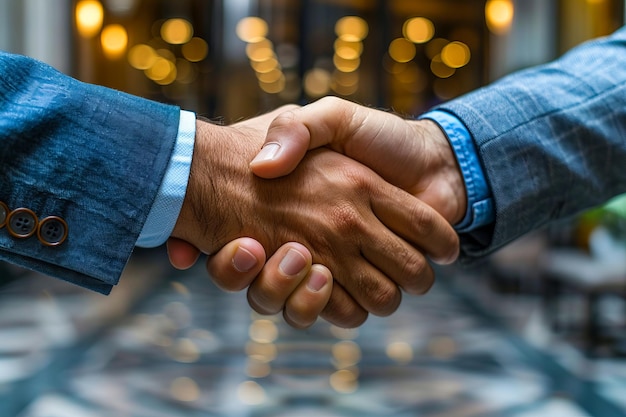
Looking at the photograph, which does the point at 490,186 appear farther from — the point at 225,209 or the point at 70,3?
the point at 70,3

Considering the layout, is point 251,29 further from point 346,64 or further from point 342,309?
point 342,309

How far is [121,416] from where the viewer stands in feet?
13.6

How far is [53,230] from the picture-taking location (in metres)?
1.53

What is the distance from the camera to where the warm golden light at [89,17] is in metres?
8.48

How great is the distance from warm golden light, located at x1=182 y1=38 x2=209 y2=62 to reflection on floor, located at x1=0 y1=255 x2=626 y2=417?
192 inches

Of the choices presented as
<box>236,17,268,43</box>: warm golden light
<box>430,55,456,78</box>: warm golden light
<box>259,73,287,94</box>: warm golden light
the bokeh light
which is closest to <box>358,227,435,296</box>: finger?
<box>236,17,268,43</box>: warm golden light

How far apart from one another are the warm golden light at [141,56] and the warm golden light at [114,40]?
1.08 ft

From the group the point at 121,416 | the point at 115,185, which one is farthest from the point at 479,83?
the point at 115,185

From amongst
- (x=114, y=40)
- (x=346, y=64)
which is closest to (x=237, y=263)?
(x=114, y=40)

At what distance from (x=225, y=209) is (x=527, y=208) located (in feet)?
2.34

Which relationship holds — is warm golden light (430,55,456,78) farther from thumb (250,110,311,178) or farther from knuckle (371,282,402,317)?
thumb (250,110,311,178)

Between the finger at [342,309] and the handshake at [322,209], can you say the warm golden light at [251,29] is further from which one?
the finger at [342,309]

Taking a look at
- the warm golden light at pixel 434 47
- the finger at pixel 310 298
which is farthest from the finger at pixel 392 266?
the warm golden light at pixel 434 47

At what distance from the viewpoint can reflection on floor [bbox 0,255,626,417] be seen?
14.2ft
